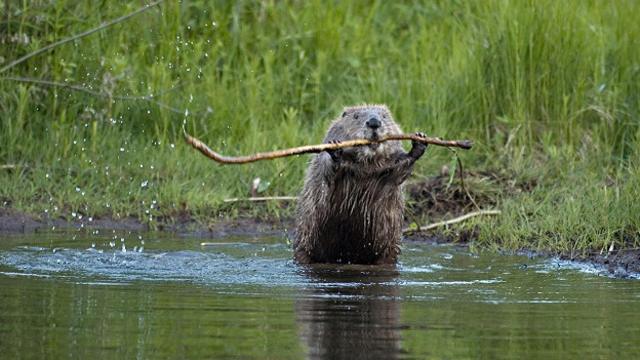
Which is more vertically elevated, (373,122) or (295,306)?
(373,122)

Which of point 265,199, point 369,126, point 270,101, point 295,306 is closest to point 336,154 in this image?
point 369,126

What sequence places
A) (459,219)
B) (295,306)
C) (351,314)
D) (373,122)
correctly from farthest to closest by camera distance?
1. (459,219)
2. (373,122)
3. (295,306)
4. (351,314)

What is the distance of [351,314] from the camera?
5.61 metres

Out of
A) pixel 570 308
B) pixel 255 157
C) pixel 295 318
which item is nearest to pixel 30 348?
pixel 295 318

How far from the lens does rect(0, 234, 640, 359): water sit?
4867 mm

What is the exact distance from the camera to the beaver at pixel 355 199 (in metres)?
7.11

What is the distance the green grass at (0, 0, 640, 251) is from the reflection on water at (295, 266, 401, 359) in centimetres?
209

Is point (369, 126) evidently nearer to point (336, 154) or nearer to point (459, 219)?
point (336, 154)

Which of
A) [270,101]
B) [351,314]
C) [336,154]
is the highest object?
[270,101]

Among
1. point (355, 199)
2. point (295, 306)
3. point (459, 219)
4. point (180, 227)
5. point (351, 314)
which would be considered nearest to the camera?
point (351, 314)

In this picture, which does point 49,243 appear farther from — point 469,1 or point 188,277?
point 469,1

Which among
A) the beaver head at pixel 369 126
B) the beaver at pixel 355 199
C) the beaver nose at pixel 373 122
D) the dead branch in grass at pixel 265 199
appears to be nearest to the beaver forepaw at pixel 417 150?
the beaver at pixel 355 199

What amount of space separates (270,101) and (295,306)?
4.71m

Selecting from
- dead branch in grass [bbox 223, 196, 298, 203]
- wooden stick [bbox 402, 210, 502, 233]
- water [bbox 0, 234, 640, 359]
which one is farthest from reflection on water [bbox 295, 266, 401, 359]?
dead branch in grass [bbox 223, 196, 298, 203]
